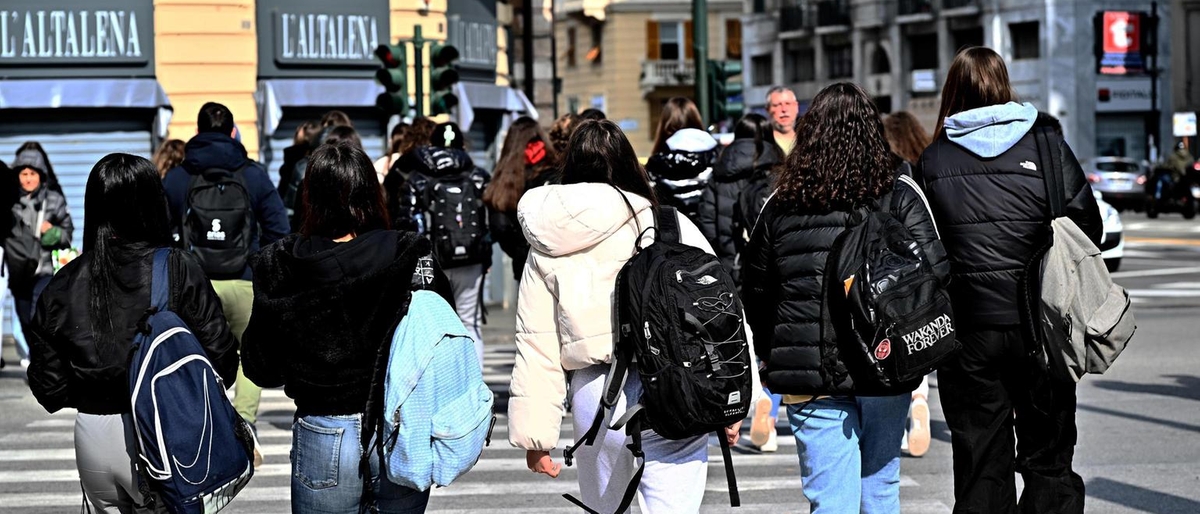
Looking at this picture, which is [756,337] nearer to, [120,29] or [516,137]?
[516,137]

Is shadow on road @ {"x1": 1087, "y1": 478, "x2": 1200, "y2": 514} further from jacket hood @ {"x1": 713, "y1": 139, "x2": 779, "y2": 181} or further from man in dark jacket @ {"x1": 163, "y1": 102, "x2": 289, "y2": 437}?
man in dark jacket @ {"x1": 163, "y1": 102, "x2": 289, "y2": 437}

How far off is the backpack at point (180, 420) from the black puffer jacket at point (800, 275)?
5.50 ft

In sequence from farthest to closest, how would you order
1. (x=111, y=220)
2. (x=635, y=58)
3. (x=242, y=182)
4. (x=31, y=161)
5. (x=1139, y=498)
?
(x=635, y=58) < (x=31, y=161) < (x=242, y=182) < (x=1139, y=498) < (x=111, y=220)

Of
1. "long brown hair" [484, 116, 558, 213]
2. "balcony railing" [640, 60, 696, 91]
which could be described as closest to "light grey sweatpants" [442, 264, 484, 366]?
"long brown hair" [484, 116, 558, 213]

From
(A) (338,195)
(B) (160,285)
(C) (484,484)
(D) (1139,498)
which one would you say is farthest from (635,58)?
(A) (338,195)

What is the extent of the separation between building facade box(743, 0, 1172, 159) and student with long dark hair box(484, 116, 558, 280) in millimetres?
43371

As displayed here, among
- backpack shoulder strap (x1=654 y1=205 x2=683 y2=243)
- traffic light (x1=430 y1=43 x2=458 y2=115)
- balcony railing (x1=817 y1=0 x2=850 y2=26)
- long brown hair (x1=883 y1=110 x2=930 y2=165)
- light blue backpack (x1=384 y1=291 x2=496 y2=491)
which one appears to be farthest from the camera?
balcony railing (x1=817 y1=0 x2=850 y2=26)

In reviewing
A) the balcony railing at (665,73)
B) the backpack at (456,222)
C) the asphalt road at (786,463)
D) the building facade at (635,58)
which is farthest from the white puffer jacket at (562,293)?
the balcony railing at (665,73)

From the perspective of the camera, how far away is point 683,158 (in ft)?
31.6

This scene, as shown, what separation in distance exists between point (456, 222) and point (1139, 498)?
13.8 ft

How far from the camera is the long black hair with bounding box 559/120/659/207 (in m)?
5.16

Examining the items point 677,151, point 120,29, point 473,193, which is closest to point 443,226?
point 473,193

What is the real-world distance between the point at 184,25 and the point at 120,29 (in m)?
0.67

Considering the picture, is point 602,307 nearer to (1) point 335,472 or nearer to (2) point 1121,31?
(1) point 335,472
